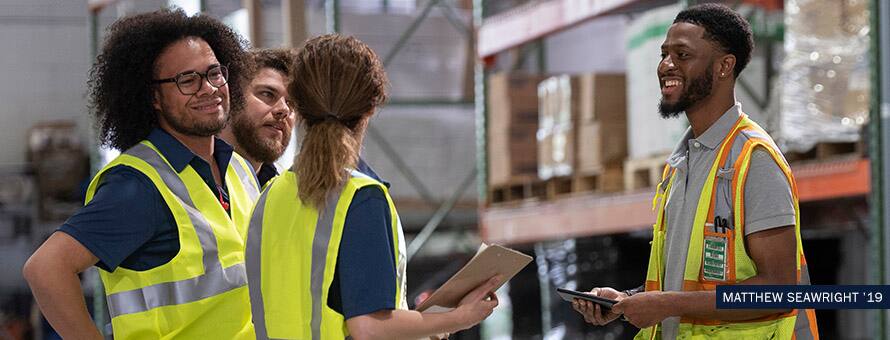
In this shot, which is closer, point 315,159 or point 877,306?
point 315,159

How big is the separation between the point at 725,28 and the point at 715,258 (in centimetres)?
52

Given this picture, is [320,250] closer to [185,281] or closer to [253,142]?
[185,281]

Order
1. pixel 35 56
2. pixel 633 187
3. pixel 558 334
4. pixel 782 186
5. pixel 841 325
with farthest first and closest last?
pixel 35 56, pixel 558 334, pixel 841 325, pixel 633 187, pixel 782 186

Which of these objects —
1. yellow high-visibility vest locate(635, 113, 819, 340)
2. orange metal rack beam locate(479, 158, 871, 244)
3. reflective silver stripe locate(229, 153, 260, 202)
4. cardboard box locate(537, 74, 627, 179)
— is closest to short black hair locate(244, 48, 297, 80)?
reflective silver stripe locate(229, 153, 260, 202)

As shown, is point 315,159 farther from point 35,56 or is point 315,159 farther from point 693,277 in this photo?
point 35,56

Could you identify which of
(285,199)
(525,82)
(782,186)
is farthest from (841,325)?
(285,199)

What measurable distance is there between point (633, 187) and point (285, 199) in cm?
500

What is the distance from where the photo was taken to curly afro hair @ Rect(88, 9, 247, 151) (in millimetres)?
3098

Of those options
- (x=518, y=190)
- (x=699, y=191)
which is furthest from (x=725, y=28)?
(x=518, y=190)

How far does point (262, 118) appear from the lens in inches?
151

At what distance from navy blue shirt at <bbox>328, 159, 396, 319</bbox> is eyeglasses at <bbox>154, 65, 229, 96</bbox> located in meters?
0.67

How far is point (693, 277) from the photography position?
2.87m

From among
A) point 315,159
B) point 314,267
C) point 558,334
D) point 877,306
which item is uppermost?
point 315,159

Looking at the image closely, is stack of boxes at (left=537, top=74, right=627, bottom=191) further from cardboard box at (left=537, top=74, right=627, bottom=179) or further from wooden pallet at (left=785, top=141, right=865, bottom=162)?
wooden pallet at (left=785, top=141, right=865, bottom=162)
